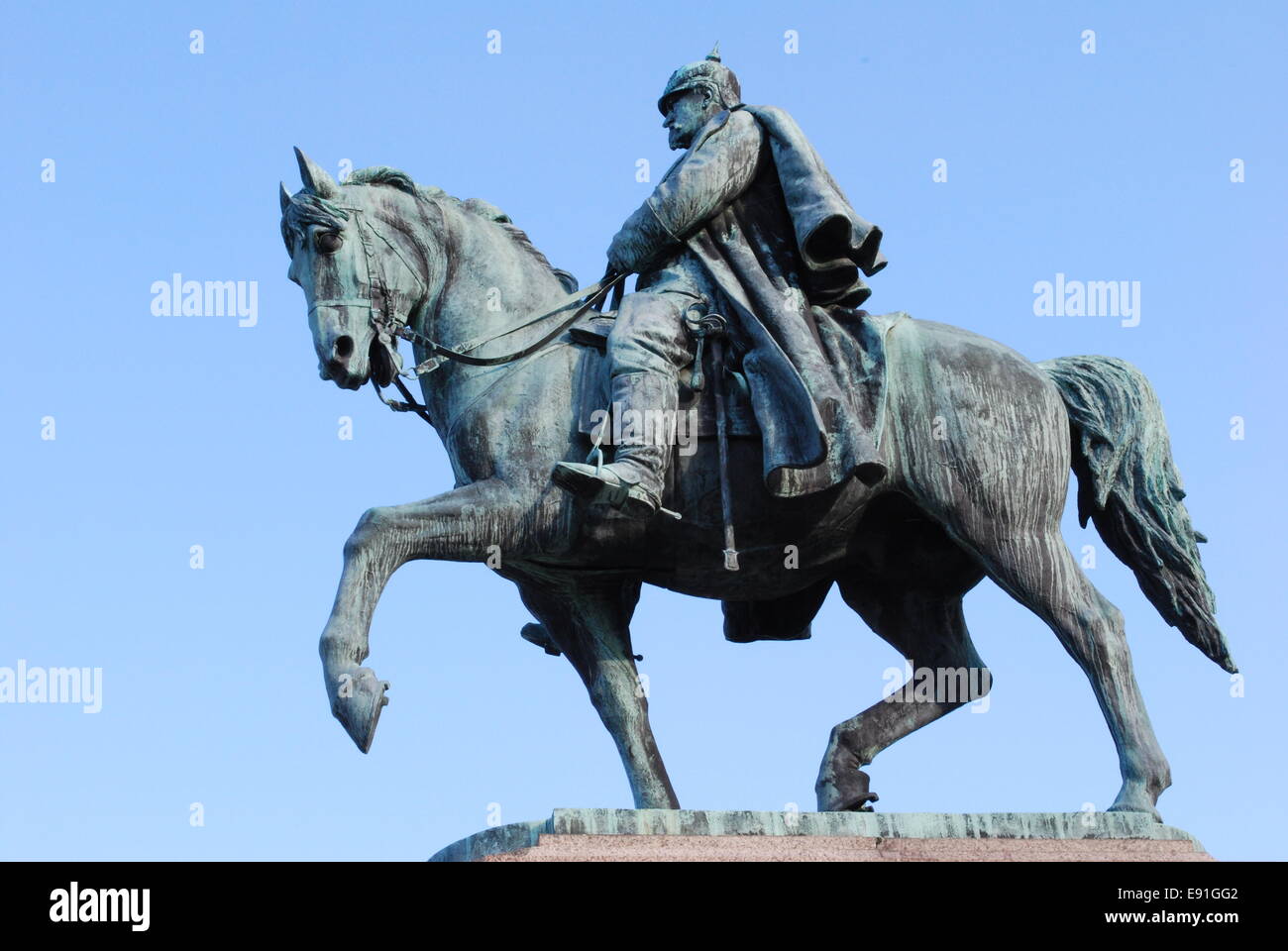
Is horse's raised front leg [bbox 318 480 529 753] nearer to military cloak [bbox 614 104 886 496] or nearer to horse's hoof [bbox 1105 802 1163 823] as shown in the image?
military cloak [bbox 614 104 886 496]

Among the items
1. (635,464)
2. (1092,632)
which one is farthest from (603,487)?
(1092,632)

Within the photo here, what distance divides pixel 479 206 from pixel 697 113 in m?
1.40

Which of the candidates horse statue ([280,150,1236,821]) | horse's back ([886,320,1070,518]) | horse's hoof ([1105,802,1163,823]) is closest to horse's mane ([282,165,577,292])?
horse statue ([280,150,1236,821])

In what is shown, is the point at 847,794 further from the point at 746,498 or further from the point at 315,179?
the point at 315,179

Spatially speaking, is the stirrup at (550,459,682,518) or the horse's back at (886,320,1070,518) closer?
the stirrup at (550,459,682,518)

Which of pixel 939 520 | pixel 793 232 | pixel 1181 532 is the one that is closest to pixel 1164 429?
pixel 1181 532

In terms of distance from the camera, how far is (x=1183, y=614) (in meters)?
14.2

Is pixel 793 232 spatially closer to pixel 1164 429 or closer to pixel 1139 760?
pixel 1164 429

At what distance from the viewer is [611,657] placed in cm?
1439

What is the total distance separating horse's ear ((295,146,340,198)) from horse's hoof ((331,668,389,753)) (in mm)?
2902

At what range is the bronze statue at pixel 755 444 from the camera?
13.7m

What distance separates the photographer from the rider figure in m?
13.5
